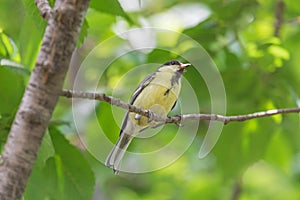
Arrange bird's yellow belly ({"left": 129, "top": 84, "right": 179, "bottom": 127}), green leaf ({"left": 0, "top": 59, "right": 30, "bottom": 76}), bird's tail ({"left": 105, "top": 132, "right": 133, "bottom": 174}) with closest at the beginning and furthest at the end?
bird's tail ({"left": 105, "top": 132, "right": 133, "bottom": 174}), green leaf ({"left": 0, "top": 59, "right": 30, "bottom": 76}), bird's yellow belly ({"left": 129, "top": 84, "right": 179, "bottom": 127})

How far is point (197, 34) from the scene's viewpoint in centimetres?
297

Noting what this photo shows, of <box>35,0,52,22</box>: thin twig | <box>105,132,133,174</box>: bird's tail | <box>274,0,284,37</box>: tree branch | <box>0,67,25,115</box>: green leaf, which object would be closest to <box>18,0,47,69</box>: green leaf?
<box>0,67,25,115</box>: green leaf

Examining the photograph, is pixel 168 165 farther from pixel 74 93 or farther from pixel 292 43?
pixel 74 93

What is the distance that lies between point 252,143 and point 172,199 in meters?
2.63

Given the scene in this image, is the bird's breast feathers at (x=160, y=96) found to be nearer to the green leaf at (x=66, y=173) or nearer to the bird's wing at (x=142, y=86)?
the bird's wing at (x=142, y=86)

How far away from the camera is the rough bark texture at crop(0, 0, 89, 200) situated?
1.25 metres

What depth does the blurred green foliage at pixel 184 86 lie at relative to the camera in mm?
2338

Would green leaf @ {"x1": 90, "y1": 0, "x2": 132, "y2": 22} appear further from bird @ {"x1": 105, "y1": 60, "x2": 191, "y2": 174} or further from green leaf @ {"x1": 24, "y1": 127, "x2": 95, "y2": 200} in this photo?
green leaf @ {"x1": 24, "y1": 127, "x2": 95, "y2": 200}

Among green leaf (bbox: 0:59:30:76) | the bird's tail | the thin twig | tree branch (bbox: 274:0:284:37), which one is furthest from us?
tree branch (bbox: 274:0:284:37)

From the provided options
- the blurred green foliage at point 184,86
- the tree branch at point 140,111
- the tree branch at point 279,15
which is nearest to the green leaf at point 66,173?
the blurred green foliage at point 184,86

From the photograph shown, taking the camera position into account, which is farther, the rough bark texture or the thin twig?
the thin twig

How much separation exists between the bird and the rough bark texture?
2.93 feet

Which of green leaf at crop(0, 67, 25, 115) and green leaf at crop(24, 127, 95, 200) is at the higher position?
green leaf at crop(0, 67, 25, 115)

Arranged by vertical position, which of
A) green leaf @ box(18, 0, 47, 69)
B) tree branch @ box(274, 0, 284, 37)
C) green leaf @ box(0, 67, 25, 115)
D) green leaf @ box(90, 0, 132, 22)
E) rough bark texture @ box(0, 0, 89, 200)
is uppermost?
tree branch @ box(274, 0, 284, 37)
